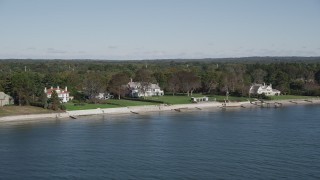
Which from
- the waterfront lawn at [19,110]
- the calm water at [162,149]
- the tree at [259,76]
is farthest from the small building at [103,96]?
the tree at [259,76]

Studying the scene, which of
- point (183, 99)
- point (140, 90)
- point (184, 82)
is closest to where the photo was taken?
point (183, 99)

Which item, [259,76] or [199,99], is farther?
[259,76]

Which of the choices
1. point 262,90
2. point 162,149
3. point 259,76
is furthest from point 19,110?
point 259,76

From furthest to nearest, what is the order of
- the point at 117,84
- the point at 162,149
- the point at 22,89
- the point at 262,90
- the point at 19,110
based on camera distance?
the point at 262,90 < the point at 117,84 < the point at 22,89 < the point at 19,110 < the point at 162,149

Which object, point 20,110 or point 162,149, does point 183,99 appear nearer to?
point 20,110

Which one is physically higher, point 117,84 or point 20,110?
point 117,84

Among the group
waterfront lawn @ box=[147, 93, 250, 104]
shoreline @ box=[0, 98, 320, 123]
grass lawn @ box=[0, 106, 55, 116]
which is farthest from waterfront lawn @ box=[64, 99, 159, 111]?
waterfront lawn @ box=[147, 93, 250, 104]
